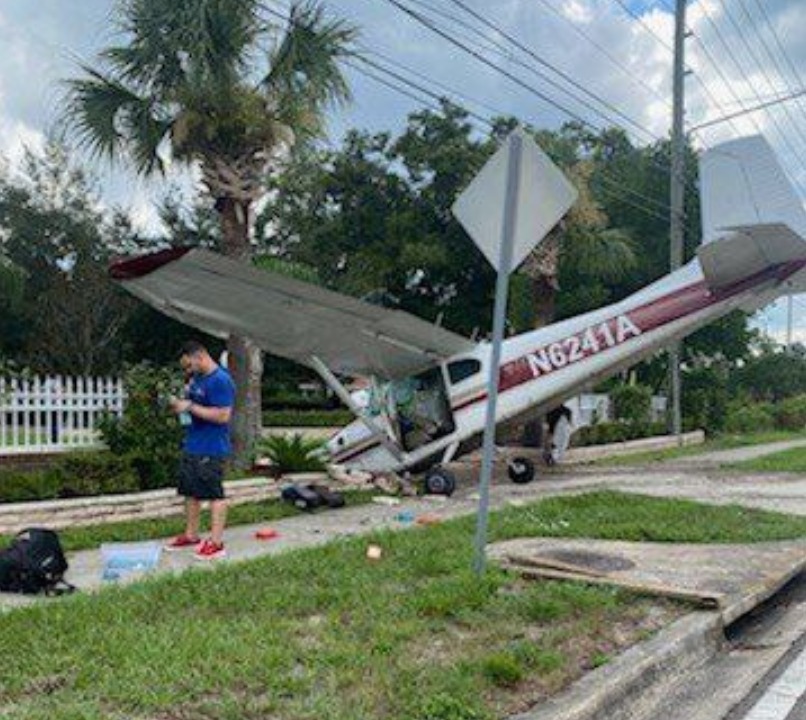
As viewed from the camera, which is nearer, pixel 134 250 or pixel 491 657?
pixel 491 657

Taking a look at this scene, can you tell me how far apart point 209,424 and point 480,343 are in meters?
7.84

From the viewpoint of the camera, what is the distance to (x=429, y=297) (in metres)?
32.8

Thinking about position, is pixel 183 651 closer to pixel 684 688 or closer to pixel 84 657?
pixel 84 657

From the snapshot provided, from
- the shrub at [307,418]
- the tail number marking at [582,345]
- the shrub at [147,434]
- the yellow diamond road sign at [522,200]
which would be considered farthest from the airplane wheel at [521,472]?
the shrub at [307,418]

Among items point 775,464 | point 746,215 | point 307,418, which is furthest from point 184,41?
point 307,418

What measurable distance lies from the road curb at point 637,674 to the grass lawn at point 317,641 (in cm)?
13

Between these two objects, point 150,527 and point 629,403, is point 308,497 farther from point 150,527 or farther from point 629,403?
point 629,403

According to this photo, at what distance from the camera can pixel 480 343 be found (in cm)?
1599

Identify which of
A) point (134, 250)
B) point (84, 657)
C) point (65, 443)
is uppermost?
point (134, 250)

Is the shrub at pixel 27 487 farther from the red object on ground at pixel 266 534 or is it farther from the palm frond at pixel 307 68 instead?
the palm frond at pixel 307 68

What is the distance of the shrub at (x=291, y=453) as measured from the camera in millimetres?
13719

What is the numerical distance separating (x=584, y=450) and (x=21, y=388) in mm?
13158

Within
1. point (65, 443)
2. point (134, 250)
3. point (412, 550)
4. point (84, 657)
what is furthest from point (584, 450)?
point (134, 250)

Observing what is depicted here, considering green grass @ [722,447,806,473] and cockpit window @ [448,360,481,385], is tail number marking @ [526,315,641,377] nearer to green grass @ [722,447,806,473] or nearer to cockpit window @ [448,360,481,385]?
cockpit window @ [448,360,481,385]
